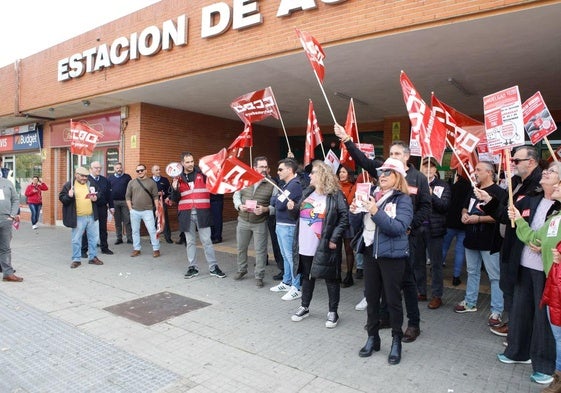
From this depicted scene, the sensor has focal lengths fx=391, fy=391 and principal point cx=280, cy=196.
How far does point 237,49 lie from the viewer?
7055 millimetres

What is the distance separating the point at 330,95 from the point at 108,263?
20.6 feet

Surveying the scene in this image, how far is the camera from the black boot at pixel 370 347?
150 inches

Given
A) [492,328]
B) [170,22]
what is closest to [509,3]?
[492,328]

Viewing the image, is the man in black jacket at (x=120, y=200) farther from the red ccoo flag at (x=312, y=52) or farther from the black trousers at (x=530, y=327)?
the black trousers at (x=530, y=327)

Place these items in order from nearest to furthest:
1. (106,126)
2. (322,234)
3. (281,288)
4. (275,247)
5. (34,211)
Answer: (322,234)
(281,288)
(275,247)
(106,126)
(34,211)

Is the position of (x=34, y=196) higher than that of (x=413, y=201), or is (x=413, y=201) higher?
(x=413, y=201)

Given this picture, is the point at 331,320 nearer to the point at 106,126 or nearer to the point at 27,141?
the point at 106,126

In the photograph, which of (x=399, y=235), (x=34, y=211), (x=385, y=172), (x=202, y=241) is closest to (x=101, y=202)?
(x=202, y=241)

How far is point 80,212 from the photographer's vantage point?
743 centimetres

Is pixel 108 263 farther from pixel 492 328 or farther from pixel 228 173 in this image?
pixel 492 328

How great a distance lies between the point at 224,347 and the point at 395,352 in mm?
1707

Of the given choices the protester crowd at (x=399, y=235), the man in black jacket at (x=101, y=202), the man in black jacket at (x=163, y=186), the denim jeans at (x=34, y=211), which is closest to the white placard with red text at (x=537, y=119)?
the protester crowd at (x=399, y=235)

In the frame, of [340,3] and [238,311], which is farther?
[340,3]

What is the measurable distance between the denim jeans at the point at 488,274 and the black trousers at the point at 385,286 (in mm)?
1419
